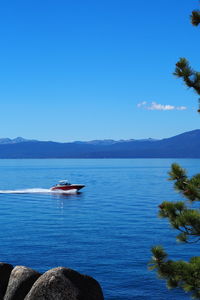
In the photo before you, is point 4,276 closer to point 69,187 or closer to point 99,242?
point 99,242

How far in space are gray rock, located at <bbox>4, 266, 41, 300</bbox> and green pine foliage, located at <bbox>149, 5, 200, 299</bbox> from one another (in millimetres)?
8928

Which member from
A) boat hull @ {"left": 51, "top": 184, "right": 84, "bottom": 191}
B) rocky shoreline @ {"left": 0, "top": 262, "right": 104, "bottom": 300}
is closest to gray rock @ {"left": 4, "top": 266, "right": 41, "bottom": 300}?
rocky shoreline @ {"left": 0, "top": 262, "right": 104, "bottom": 300}

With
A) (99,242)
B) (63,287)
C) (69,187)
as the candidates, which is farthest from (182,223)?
(69,187)

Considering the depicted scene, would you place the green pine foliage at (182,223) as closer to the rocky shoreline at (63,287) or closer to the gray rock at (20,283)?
the rocky shoreline at (63,287)

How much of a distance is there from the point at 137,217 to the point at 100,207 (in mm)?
19006

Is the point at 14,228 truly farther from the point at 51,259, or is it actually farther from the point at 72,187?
the point at 72,187

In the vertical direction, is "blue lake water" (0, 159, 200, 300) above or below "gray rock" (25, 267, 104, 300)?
below

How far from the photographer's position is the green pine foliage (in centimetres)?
1219

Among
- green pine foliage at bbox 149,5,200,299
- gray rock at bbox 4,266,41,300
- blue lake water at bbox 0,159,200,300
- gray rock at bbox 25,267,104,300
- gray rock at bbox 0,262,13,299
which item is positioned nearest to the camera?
green pine foliage at bbox 149,5,200,299

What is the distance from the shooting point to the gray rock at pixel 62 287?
17.6 metres

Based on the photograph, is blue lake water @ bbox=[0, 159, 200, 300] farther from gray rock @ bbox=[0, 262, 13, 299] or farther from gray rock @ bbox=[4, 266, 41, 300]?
gray rock @ bbox=[4, 266, 41, 300]

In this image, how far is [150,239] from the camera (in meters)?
51.8

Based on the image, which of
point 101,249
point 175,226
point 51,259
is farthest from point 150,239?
point 175,226

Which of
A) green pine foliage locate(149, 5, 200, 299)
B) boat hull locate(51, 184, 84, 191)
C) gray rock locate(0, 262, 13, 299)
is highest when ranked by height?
green pine foliage locate(149, 5, 200, 299)
